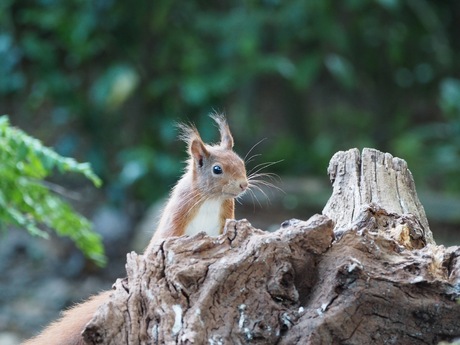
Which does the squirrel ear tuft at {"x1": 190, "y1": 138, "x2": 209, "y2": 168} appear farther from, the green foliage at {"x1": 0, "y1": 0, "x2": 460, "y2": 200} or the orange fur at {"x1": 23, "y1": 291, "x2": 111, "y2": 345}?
the green foliage at {"x1": 0, "y1": 0, "x2": 460, "y2": 200}

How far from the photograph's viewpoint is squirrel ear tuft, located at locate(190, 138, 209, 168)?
4477 millimetres

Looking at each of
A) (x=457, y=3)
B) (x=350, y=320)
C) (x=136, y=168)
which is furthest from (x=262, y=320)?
(x=457, y=3)

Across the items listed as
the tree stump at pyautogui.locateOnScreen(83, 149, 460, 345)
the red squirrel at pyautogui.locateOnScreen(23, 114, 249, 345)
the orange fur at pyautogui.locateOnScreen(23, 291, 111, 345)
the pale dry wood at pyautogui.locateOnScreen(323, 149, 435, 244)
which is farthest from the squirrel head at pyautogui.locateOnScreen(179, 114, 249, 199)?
the tree stump at pyautogui.locateOnScreen(83, 149, 460, 345)

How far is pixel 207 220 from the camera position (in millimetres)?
4535

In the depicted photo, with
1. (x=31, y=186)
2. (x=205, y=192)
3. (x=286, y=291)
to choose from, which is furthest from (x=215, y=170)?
(x=286, y=291)

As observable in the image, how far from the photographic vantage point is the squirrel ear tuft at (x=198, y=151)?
14.7ft

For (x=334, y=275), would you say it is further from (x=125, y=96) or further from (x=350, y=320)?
(x=125, y=96)

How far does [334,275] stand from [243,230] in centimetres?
36

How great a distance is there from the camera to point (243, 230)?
302 centimetres

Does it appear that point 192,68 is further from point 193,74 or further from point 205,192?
point 205,192

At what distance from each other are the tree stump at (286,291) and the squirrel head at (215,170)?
1.42 meters

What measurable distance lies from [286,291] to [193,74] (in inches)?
256

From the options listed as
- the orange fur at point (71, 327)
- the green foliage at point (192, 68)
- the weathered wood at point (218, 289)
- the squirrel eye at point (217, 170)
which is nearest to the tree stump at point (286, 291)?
the weathered wood at point (218, 289)

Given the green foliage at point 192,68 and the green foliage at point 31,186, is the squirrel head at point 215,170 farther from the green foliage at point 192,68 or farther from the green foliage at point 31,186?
the green foliage at point 192,68
